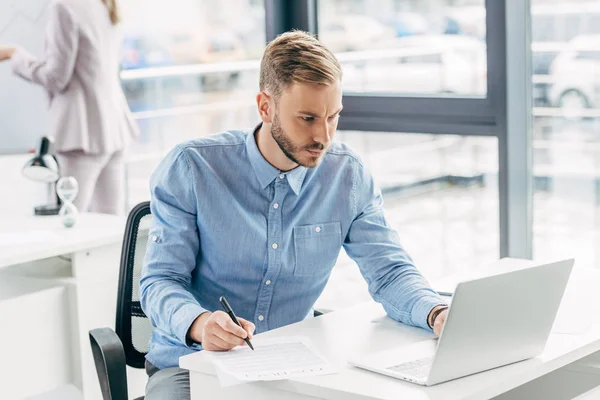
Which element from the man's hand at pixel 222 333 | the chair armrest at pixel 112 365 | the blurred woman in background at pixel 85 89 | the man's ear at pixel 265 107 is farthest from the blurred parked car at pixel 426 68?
the man's hand at pixel 222 333

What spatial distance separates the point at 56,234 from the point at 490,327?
1.90m

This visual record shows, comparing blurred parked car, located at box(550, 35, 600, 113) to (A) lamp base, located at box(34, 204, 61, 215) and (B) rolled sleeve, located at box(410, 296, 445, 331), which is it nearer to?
(B) rolled sleeve, located at box(410, 296, 445, 331)

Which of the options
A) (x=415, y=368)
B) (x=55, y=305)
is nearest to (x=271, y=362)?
(x=415, y=368)

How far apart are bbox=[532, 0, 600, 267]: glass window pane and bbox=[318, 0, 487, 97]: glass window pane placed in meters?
0.28

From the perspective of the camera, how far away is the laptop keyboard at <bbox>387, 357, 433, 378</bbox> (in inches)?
67.7

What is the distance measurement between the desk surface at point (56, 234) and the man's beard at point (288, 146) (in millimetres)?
1131

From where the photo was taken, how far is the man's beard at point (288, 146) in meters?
2.14

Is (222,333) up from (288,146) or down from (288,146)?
down

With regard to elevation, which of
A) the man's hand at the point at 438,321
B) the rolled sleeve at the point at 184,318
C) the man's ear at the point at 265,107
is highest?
the man's ear at the point at 265,107

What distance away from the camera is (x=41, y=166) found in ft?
11.5

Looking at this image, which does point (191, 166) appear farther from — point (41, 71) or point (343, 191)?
point (41, 71)

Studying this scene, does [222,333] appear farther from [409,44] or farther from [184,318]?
[409,44]

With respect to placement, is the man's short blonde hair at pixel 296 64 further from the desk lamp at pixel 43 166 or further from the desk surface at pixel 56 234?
the desk lamp at pixel 43 166

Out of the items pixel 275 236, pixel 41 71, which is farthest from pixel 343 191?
pixel 41 71
